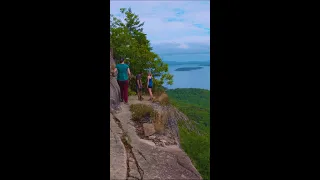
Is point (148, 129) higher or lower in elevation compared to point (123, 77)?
lower

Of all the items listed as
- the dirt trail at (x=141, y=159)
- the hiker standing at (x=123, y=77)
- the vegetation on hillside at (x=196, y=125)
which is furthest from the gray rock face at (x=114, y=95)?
the vegetation on hillside at (x=196, y=125)

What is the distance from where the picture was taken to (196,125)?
33.4 ft

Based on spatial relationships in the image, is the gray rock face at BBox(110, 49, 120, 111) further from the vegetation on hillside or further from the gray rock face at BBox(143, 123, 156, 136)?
the vegetation on hillside

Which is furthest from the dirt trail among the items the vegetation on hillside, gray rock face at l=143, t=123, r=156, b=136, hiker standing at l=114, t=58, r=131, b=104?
the vegetation on hillside

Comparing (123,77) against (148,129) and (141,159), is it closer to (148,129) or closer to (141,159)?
(148,129)

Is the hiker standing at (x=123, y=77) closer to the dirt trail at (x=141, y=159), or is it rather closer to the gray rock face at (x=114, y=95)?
the gray rock face at (x=114, y=95)

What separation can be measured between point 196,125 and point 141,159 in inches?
195

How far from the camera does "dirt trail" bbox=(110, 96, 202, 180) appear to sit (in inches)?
197

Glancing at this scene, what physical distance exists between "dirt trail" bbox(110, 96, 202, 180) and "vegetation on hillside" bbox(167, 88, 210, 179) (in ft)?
4.86

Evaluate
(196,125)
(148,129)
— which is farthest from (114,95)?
(196,125)
